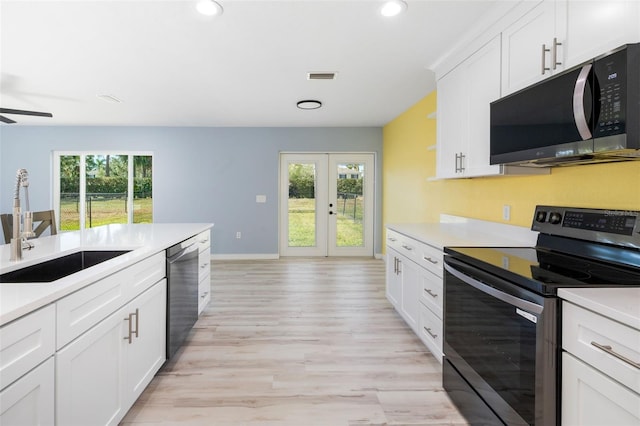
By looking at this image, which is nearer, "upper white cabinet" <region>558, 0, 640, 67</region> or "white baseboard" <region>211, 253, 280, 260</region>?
"upper white cabinet" <region>558, 0, 640, 67</region>

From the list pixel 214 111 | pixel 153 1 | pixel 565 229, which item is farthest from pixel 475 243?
pixel 214 111

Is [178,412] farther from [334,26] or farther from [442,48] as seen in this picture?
[442,48]

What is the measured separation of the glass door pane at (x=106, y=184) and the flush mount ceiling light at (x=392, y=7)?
5562 mm

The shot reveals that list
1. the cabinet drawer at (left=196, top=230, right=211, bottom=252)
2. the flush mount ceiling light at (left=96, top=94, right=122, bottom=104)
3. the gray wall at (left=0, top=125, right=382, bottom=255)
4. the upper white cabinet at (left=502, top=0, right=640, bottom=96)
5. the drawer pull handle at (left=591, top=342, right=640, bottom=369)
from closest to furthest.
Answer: the drawer pull handle at (left=591, top=342, right=640, bottom=369) → the upper white cabinet at (left=502, top=0, right=640, bottom=96) → the cabinet drawer at (left=196, top=230, right=211, bottom=252) → the flush mount ceiling light at (left=96, top=94, right=122, bottom=104) → the gray wall at (left=0, top=125, right=382, bottom=255)

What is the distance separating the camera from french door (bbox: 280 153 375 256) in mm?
6059

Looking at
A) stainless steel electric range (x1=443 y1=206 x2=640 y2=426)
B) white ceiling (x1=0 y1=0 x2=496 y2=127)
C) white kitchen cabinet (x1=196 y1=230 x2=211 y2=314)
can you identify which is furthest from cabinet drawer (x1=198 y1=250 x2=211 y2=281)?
stainless steel electric range (x1=443 y1=206 x2=640 y2=426)

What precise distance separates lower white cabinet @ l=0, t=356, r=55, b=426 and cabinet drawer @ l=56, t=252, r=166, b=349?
109 millimetres

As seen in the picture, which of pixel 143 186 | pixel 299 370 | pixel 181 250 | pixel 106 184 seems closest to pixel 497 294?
pixel 299 370

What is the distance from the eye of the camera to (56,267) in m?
A: 1.80

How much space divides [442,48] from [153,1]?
7.13 ft

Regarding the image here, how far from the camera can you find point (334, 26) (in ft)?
7.75

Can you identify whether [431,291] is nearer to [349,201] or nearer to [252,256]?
[349,201]

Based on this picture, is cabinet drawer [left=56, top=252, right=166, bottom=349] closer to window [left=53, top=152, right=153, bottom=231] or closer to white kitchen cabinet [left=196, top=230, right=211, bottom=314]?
white kitchen cabinet [left=196, top=230, right=211, bottom=314]

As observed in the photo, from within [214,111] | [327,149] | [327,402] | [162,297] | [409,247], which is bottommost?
[327,402]
